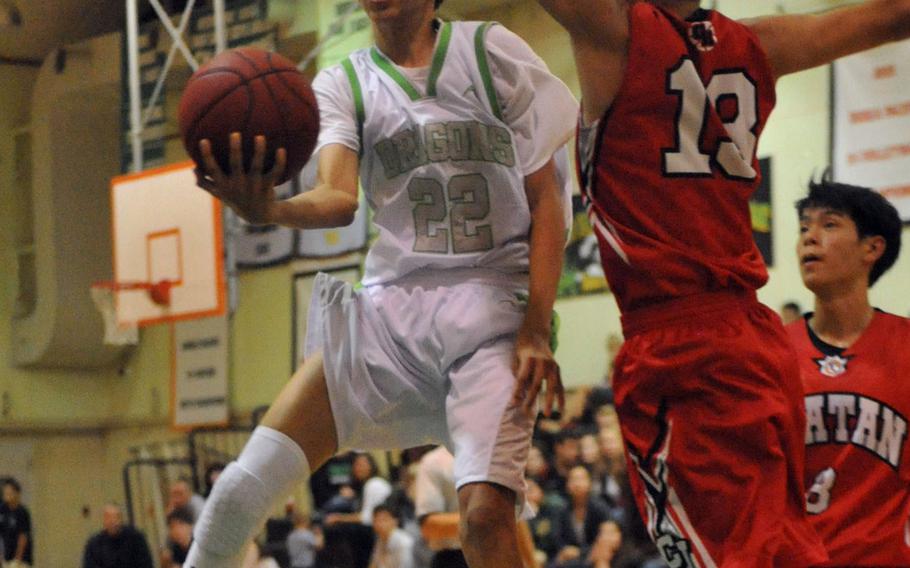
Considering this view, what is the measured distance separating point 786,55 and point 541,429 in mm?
6634

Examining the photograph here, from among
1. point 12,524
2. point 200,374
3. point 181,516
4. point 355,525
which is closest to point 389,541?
point 355,525

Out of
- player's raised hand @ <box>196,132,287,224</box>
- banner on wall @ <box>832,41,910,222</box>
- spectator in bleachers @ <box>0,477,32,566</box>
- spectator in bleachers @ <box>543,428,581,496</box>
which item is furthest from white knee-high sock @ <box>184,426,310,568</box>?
spectator in bleachers @ <box>0,477,32,566</box>

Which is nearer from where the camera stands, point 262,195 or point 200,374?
point 262,195

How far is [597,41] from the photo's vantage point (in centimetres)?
304

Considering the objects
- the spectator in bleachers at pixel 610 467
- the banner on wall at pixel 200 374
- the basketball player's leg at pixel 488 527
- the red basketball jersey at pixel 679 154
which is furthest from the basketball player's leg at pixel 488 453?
the banner on wall at pixel 200 374

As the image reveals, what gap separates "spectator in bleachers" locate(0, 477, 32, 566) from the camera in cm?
1689

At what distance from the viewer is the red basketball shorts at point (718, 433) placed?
9.89 feet

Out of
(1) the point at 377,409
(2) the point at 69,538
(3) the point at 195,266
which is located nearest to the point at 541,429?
(3) the point at 195,266

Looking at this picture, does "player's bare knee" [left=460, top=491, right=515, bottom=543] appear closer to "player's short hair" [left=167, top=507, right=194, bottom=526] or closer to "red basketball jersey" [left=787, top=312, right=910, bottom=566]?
"red basketball jersey" [left=787, top=312, right=910, bottom=566]

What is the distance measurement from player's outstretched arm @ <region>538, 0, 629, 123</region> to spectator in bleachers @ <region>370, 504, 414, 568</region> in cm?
680

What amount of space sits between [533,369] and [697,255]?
2.43 ft

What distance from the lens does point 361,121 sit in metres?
3.97

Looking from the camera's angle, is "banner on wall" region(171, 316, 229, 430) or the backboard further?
"banner on wall" region(171, 316, 229, 430)

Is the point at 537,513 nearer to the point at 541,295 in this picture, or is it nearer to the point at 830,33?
the point at 541,295
